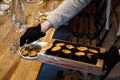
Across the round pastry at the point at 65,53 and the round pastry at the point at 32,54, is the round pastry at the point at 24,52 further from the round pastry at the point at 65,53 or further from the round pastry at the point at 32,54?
the round pastry at the point at 65,53

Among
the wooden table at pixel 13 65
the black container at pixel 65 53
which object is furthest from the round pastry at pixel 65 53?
the wooden table at pixel 13 65

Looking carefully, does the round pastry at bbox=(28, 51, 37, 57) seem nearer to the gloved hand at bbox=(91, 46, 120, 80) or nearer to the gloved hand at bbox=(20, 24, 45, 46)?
the gloved hand at bbox=(20, 24, 45, 46)

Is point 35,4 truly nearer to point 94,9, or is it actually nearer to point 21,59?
point 21,59

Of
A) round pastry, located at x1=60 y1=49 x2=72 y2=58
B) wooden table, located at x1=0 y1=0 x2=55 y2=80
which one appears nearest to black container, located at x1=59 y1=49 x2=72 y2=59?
round pastry, located at x1=60 y1=49 x2=72 y2=58

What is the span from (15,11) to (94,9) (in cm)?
173

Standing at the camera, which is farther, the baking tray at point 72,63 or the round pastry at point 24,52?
the round pastry at point 24,52

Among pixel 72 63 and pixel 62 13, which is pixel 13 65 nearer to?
pixel 72 63

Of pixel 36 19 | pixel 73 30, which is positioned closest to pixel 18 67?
pixel 36 19

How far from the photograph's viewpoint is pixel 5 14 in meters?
1.78

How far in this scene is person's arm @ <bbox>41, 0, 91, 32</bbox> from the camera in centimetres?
124

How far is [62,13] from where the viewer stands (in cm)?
126

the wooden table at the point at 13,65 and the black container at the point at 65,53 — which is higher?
the black container at the point at 65,53

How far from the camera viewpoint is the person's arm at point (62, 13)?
1.24 m

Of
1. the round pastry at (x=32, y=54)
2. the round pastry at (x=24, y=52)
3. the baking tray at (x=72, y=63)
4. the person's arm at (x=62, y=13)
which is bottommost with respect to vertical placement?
the round pastry at (x=32, y=54)
